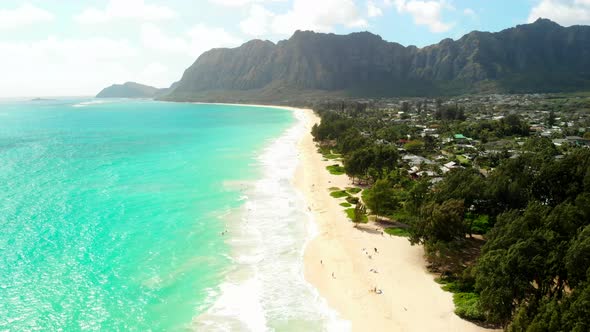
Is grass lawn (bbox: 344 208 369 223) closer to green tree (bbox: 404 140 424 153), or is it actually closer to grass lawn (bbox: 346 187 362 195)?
grass lawn (bbox: 346 187 362 195)

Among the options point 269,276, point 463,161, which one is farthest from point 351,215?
point 463,161

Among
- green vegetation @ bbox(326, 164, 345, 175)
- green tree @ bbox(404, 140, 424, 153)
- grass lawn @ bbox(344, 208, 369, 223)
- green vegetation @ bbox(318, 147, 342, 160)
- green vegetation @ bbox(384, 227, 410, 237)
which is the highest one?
green tree @ bbox(404, 140, 424, 153)

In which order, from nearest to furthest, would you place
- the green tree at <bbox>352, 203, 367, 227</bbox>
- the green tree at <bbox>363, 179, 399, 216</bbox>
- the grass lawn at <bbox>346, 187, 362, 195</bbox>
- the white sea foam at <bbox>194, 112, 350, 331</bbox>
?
the white sea foam at <bbox>194, 112, 350, 331</bbox> → the green tree at <bbox>352, 203, 367, 227</bbox> → the green tree at <bbox>363, 179, 399, 216</bbox> → the grass lawn at <bbox>346, 187, 362, 195</bbox>

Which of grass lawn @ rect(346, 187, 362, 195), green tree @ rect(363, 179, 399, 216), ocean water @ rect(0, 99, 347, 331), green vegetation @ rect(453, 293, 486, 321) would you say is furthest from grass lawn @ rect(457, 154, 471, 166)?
green vegetation @ rect(453, 293, 486, 321)

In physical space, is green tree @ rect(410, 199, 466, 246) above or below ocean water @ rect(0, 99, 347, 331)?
above

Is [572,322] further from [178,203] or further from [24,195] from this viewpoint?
[24,195]

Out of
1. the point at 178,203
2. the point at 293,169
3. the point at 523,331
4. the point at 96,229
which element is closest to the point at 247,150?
the point at 293,169

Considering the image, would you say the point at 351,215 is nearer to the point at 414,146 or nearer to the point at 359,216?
the point at 359,216

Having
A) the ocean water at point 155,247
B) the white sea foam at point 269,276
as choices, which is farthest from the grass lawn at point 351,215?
the ocean water at point 155,247
